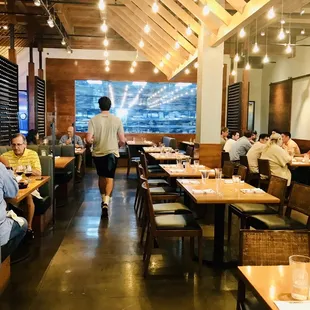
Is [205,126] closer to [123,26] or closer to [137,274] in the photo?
[137,274]

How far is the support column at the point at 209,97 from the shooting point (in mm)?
6941

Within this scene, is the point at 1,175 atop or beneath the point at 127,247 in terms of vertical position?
atop

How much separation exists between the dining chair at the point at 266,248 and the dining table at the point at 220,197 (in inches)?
50.6

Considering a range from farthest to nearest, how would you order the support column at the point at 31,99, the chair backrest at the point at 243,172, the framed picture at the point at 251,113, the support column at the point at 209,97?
the framed picture at the point at 251,113
the support column at the point at 31,99
the support column at the point at 209,97
the chair backrest at the point at 243,172

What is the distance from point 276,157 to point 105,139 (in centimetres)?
288

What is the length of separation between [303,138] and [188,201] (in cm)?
700

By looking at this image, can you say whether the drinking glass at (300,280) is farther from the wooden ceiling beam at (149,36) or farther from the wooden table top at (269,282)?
the wooden ceiling beam at (149,36)

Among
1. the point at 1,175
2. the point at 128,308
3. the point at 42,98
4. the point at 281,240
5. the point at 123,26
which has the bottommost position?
the point at 128,308

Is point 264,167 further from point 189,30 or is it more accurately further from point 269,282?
point 269,282

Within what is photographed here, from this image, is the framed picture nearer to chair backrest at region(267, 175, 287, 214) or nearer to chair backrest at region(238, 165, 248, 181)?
chair backrest at region(238, 165, 248, 181)

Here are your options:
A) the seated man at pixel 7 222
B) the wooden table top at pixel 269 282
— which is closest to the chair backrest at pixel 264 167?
the seated man at pixel 7 222

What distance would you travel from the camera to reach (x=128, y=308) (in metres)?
3.01

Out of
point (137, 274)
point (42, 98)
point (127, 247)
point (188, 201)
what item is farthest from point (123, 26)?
point (137, 274)

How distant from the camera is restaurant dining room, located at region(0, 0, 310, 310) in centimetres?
315
